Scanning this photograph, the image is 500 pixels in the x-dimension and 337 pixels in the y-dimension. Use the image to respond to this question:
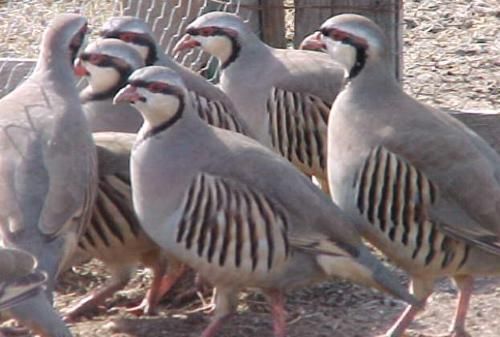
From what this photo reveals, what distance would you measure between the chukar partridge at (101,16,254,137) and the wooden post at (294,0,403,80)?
961 millimetres

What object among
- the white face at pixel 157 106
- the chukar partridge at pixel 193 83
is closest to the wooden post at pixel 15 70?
the chukar partridge at pixel 193 83

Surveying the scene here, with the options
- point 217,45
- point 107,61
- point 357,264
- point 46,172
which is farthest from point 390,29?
point 46,172

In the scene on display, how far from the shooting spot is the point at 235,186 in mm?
5898

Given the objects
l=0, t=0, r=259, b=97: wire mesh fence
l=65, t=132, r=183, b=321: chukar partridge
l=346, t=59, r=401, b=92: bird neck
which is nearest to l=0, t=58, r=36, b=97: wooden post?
l=0, t=0, r=259, b=97: wire mesh fence

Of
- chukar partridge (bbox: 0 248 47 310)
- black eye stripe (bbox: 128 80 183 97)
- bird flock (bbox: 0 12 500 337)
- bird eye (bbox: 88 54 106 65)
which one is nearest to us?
chukar partridge (bbox: 0 248 47 310)

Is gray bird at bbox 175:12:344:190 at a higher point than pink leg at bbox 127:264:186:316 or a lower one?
higher

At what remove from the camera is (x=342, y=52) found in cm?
652

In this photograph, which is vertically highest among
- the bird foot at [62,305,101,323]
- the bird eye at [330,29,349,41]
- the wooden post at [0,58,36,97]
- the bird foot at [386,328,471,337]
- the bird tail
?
the bird eye at [330,29,349,41]

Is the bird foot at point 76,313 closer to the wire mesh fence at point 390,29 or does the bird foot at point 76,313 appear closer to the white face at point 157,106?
the white face at point 157,106

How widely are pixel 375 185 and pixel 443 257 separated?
40 centimetres

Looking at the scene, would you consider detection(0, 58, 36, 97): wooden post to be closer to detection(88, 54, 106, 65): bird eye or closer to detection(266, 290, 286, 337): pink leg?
detection(88, 54, 106, 65): bird eye

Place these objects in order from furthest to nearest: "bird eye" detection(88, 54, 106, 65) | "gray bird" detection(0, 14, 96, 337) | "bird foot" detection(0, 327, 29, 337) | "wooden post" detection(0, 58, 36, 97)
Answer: "wooden post" detection(0, 58, 36, 97) < "bird eye" detection(88, 54, 106, 65) < "bird foot" detection(0, 327, 29, 337) < "gray bird" detection(0, 14, 96, 337)

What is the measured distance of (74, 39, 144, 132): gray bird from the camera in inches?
262

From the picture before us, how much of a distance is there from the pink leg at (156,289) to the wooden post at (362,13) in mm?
1844
